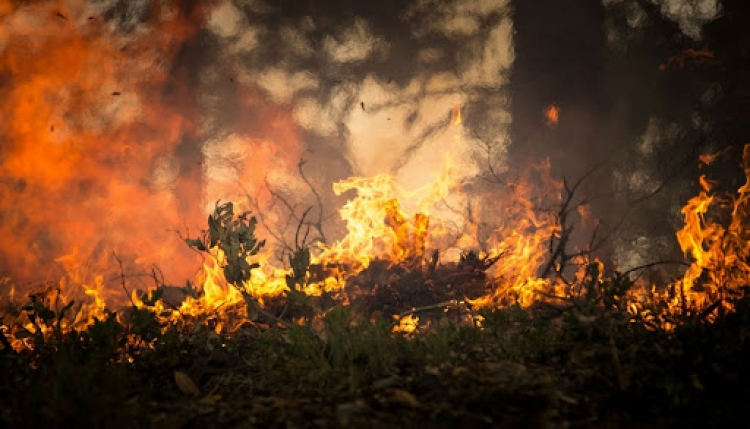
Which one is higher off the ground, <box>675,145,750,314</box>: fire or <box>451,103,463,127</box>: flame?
<box>451,103,463,127</box>: flame

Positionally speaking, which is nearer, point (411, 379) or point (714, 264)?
point (411, 379)

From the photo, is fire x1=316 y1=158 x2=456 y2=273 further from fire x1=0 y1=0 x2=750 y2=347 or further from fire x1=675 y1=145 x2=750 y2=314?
fire x1=0 y1=0 x2=750 y2=347

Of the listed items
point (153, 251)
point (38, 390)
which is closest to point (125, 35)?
point (153, 251)

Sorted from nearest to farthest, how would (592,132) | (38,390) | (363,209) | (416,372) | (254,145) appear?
(38,390) < (416,372) < (363,209) < (592,132) < (254,145)

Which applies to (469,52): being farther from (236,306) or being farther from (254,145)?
(236,306)

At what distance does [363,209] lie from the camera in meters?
8.83

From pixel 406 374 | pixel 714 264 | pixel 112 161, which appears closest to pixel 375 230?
pixel 714 264

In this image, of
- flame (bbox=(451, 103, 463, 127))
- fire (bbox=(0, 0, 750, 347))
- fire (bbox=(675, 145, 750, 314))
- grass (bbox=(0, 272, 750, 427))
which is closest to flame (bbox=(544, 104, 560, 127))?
fire (bbox=(0, 0, 750, 347))

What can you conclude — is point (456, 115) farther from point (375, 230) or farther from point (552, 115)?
point (375, 230)

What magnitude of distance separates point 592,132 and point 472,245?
14.7 ft

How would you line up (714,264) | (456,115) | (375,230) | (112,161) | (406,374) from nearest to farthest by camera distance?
(406,374), (714,264), (375,230), (112,161), (456,115)

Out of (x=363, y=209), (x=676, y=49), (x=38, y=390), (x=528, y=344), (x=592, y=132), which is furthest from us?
(x=592, y=132)

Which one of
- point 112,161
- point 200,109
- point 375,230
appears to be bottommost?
point 375,230

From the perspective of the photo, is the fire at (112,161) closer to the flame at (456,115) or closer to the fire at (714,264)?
the flame at (456,115)
